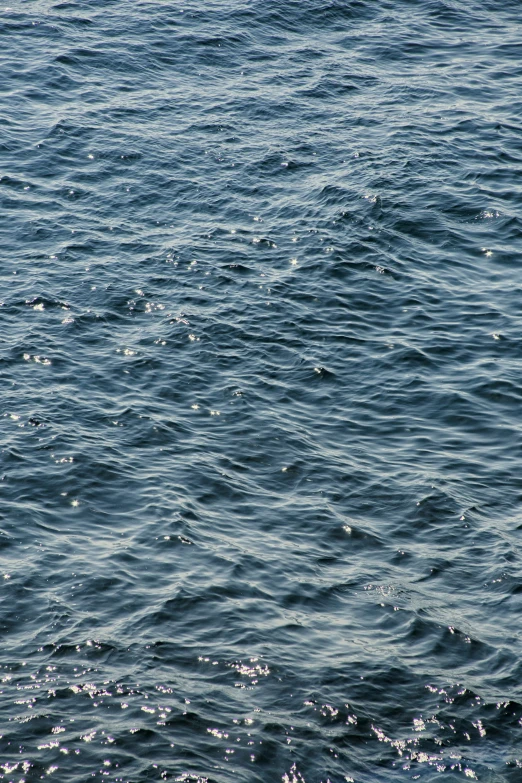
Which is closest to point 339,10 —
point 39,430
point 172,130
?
point 172,130

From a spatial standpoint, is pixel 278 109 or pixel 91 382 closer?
pixel 91 382

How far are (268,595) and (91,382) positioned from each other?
12.4 meters

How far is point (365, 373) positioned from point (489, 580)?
11224 millimetres

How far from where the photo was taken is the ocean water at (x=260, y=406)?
22.8 metres

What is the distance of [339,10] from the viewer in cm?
6544

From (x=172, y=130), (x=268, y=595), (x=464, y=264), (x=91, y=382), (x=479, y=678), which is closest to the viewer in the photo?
(x=479, y=678)

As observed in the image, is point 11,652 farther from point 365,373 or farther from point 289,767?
point 365,373

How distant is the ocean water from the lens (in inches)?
899

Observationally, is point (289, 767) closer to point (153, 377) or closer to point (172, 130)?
point (153, 377)

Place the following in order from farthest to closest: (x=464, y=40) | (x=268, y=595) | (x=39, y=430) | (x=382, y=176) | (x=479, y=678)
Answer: (x=464, y=40), (x=382, y=176), (x=39, y=430), (x=268, y=595), (x=479, y=678)

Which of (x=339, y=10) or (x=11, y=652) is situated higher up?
(x=339, y=10)

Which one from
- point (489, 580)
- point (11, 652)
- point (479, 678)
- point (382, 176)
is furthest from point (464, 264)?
point (11, 652)

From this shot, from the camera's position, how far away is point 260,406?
34.4 metres

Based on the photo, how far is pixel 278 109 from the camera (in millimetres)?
54688
